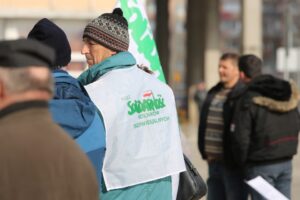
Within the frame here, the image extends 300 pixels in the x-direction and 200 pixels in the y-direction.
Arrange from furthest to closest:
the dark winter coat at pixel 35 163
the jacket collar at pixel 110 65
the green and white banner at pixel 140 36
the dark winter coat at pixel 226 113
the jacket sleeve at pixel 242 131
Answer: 1. the dark winter coat at pixel 226 113
2. the jacket sleeve at pixel 242 131
3. the green and white banner at pixel 140 36
4. the jacket collar at pixel 110 65
5. the dark winter coat at pixel 35 163

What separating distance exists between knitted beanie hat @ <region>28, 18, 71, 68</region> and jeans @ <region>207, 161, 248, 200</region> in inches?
139

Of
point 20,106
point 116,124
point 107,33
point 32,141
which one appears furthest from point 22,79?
point 107,33

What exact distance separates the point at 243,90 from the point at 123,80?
9.23 ft

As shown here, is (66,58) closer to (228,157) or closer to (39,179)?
(39,179)

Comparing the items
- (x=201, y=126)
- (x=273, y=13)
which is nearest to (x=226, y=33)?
(x=273, y=13)

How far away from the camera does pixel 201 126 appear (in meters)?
7.37

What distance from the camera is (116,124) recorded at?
396cm

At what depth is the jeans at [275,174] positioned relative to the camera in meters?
6.71

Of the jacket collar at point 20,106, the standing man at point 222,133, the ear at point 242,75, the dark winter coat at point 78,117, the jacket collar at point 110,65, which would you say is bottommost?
the standing man at point 222,133

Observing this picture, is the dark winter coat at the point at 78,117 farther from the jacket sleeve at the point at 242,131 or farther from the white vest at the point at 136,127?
the jacket sleeve at the point at 242,131

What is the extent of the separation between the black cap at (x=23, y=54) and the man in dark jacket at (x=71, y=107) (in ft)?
2.90

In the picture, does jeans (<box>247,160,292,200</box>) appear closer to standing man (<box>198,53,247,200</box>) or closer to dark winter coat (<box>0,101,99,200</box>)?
standing man (<box>198,53,247,200</box>)

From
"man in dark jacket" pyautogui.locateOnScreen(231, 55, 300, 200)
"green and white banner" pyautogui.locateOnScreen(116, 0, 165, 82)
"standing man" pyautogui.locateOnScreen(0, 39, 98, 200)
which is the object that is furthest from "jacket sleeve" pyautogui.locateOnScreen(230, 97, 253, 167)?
"standing man" pyautogui.locateOnScreen(0, 39, 98, 200)

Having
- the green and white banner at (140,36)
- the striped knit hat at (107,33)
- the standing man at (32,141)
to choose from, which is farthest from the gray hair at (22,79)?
the green and white banner at (140,36)
